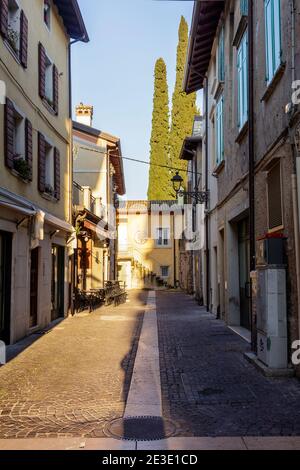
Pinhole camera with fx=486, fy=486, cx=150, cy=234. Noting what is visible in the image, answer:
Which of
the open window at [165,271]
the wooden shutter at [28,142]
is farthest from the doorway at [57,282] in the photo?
the open window at [165,271]

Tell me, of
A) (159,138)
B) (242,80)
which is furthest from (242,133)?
(159,138)

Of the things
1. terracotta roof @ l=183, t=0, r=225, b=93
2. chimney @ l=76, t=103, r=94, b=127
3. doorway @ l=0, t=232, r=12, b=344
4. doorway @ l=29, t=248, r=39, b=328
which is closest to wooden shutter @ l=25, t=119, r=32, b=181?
doorway @ l=0, t=232, r=12, b=344

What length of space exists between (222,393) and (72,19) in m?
12.4

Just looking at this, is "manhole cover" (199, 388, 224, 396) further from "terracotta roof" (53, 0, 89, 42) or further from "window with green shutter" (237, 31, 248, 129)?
"terracotta roof" (53, 0, 89, 42)

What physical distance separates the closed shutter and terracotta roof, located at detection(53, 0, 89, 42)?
9178mm

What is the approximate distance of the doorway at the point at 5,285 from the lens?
9.24 meters

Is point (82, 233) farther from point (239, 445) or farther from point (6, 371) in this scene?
point (239, 445)

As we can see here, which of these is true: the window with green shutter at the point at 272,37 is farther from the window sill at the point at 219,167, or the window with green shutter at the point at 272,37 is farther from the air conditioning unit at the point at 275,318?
the window sill at the point at 219,167

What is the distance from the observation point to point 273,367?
6469 mm

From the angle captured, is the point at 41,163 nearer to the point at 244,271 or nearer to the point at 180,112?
the point at 244,271

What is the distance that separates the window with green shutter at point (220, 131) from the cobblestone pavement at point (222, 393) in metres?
5.50

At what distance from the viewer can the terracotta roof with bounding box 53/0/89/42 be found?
44.8ft

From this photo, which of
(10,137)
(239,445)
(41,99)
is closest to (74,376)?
(239,445)

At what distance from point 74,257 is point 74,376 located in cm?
940
